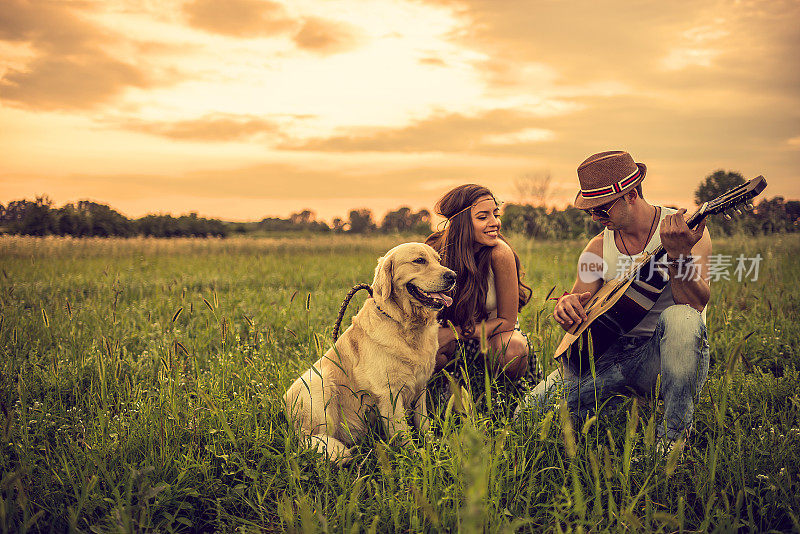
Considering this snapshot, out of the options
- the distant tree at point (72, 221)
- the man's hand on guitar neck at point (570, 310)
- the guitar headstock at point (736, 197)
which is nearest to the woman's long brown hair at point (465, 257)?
the man's hand on guitar neck at point (570, 310)

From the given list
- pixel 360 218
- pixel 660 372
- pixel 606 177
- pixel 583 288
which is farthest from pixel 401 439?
pixel 360 218

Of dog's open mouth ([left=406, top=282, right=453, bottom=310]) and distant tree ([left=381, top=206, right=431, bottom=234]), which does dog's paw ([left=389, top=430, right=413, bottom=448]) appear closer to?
dog's open mouth ([left=406, top=282, right=453, bottom=310])

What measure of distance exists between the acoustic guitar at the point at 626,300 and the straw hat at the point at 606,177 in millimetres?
432

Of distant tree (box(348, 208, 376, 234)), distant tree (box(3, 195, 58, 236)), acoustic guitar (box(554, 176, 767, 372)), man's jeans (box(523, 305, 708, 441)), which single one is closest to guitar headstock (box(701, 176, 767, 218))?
acoustic guitar (box(554, 176, 767, 372))

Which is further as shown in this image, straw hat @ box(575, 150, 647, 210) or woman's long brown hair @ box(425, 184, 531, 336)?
woman's long brown hair @ box(425, 184, 531, 336)

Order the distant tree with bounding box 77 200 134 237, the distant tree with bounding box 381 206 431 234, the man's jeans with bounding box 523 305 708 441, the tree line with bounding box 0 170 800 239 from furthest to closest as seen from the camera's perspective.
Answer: the distant tree with bounding box 77 200 134 237 → the distant tree with bounding box 381 206 431 234 → the tree line with bounding box 0 170 800 239 → the man's jeans with bounding box 523 305 708 441

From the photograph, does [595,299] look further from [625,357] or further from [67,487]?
Result: [67,487]

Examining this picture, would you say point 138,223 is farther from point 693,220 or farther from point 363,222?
point 693,220

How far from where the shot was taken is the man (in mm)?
2553

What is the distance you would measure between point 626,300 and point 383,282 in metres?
1.53

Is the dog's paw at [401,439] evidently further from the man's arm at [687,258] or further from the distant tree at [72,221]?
the distant tree at [72,221]

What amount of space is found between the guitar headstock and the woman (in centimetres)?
132

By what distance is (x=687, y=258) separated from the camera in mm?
2658

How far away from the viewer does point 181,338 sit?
4.65m
